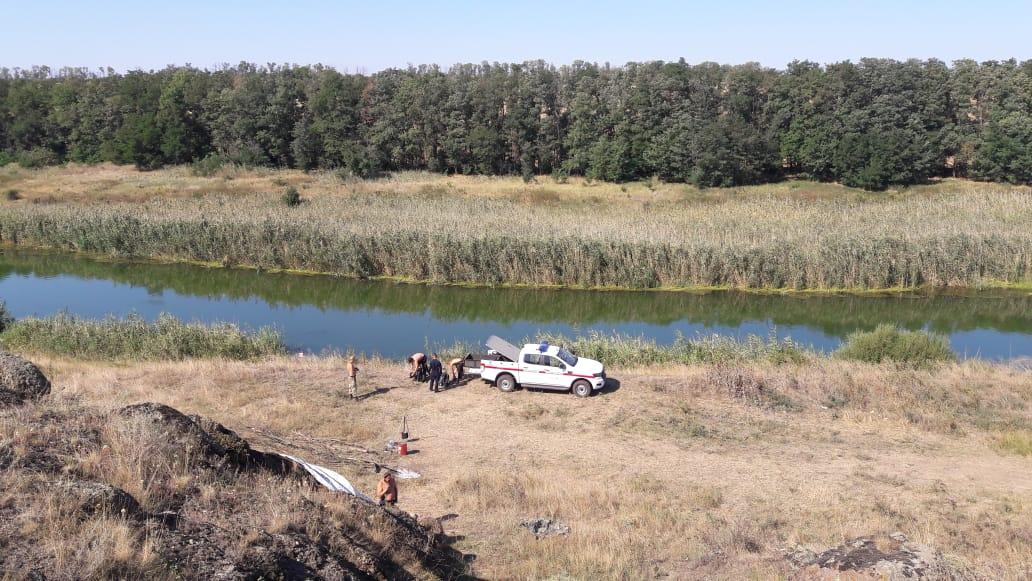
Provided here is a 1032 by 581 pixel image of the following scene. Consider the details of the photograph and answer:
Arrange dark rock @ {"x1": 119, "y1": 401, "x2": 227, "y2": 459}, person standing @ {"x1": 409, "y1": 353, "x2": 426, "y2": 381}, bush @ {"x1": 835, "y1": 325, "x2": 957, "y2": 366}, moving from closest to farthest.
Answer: dark rock @ {"x1": 119, "y1": 401, "x2": 227, "y2": 459} < person standing @ {"x1": 409, "y1": 353, "x2": 426, "y2": 381} < bush @ {"x1": 835, "y1": 325, "x2": 957, "y2": 366}

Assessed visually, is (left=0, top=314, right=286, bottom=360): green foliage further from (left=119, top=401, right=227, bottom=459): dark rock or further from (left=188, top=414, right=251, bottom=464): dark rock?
(left=119, top=401, right=227, bottom=459): dark rock

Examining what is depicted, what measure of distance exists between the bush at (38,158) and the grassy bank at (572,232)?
16.9 metres

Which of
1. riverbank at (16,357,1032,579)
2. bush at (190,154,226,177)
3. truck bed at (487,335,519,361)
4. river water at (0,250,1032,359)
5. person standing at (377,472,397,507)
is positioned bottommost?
river water at (0,250,1032,359)

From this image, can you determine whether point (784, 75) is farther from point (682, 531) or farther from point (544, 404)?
point (682, 531)

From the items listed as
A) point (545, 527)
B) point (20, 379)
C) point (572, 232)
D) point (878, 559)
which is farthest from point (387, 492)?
point (572, 232)

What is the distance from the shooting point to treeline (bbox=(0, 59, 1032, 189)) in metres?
63.9

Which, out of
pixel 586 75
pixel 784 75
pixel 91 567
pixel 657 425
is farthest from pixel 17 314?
pixel 784 75

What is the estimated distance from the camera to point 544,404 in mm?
22281

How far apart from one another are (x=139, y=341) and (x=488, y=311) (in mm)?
15459

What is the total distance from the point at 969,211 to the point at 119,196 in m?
63.3

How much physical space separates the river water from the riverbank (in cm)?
766

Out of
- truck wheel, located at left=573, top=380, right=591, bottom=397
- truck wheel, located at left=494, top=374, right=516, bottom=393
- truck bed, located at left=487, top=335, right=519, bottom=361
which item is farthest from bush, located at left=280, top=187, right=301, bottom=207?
truck wheel, located at left=573, top=380, right=591, bottom=397

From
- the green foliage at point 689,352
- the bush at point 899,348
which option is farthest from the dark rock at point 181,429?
the bush at point 899,348

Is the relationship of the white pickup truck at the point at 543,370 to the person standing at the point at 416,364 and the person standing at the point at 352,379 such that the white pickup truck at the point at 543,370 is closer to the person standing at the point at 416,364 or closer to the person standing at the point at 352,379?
the person standing at the point at 416,364
